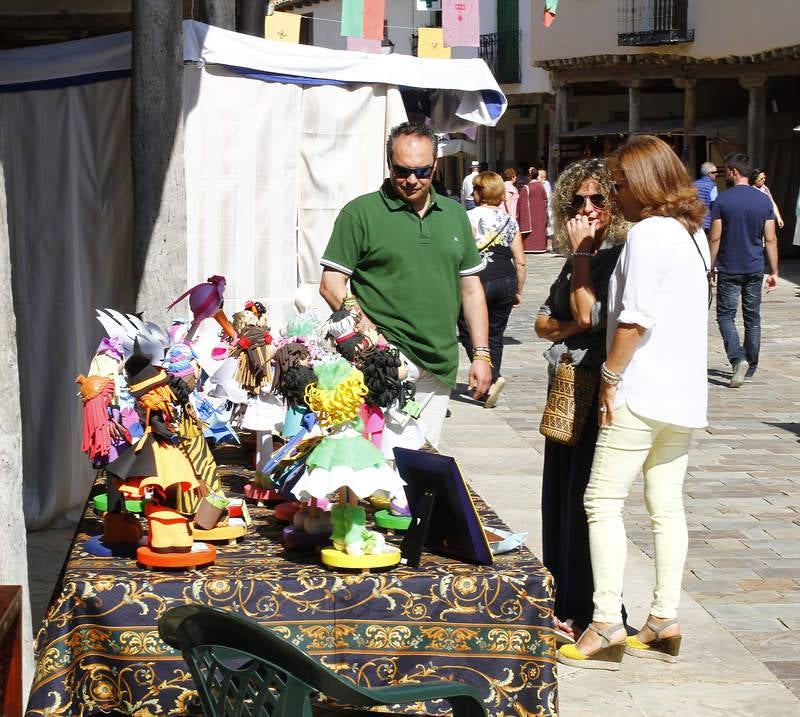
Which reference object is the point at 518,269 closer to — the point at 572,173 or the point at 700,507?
the point at 700,507

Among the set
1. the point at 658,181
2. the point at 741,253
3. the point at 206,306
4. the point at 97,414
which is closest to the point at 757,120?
the point at 741,253

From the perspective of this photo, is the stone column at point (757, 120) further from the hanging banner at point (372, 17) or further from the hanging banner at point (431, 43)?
the hanging banner at point (372, 17)

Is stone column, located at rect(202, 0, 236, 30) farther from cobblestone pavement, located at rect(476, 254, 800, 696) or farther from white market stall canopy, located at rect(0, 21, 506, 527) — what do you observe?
cobblestone pavement, located at rect(476, 254, 800, 696)

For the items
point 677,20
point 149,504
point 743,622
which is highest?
point 677,20

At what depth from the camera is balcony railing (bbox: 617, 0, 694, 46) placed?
2845 cm

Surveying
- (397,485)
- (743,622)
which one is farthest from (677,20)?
(397,485)

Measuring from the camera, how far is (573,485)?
16.0 ft

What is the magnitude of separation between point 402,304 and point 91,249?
224cm

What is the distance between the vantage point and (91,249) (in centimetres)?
667

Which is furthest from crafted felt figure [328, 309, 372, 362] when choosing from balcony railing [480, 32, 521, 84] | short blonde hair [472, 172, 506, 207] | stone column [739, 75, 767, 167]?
balcony railing [480, 32, 521, 84]

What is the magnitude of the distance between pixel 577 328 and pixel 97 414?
182 centimetres

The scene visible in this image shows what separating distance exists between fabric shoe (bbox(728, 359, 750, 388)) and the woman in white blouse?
283 inches

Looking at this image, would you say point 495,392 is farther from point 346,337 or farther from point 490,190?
point 346,337

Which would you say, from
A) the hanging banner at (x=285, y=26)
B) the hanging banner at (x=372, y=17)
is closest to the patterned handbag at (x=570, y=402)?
the hanging banner at (x=285, y=26)
